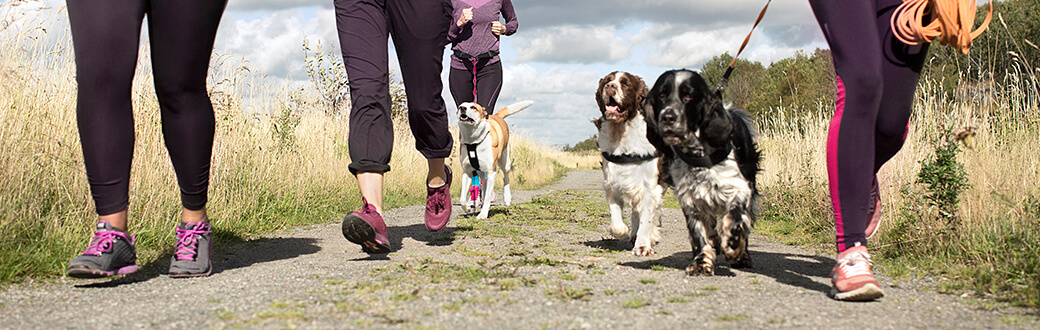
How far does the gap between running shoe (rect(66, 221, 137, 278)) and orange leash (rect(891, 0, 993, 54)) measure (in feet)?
11.0

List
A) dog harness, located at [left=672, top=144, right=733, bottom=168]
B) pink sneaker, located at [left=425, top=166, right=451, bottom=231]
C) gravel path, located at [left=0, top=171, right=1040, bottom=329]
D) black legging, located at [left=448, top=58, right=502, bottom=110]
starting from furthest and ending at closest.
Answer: black legging, located at [left=448, top=58, right=502, bottom=110], pink sneaker, located at [left=425, top=166, right=451, bottom=231], dog harness, located at [left=672, top=144, right=733, bottom=168], gravel path, located at [left=0, top=171, right=1040, bottom=329]

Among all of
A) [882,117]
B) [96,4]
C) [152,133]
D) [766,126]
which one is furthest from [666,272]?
[766,126]

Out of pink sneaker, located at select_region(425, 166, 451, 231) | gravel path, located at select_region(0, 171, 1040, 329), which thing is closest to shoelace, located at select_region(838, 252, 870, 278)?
gravel path, located at select_region(0, 171, 1040, 329)

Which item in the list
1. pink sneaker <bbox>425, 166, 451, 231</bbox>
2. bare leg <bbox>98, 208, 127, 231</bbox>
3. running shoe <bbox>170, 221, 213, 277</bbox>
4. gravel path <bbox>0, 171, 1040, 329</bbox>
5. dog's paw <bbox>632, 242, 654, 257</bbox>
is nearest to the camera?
gravel path <bbox>0, 171, 1040, 329</bbox>

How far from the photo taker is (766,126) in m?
9.23

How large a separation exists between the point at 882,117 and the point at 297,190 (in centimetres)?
496

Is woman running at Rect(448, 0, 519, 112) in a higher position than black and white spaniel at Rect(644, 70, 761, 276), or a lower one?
higher

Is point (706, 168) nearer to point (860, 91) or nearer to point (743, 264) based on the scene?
point (743, 264)

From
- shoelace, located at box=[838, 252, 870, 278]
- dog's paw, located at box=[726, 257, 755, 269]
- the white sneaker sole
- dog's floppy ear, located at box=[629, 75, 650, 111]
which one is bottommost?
dog's paw, located at box=[726, 257, 755, 269]

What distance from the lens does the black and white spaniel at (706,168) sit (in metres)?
3.47

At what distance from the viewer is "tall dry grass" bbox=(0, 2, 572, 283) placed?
3527 millimetres

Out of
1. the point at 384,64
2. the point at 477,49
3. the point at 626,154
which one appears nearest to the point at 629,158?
the point at 626,154

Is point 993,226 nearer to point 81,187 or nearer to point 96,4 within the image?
point 96,4

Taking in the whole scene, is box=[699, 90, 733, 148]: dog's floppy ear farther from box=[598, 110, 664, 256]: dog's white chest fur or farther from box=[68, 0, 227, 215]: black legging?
box=[68, 0, 227, 215]: black legging
